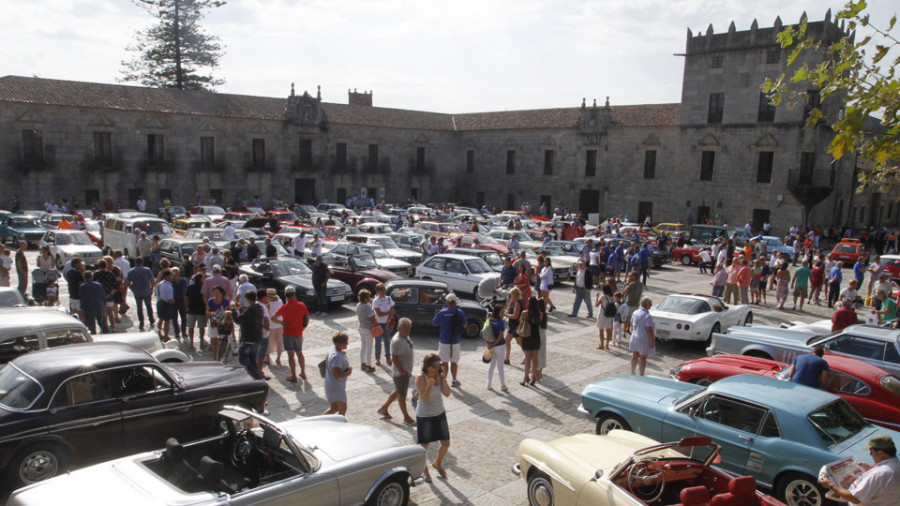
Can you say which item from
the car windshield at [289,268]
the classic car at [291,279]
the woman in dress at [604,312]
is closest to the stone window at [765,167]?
the woman in dress at [604,312]

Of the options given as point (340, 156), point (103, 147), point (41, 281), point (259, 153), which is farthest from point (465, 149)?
point (41, 281)

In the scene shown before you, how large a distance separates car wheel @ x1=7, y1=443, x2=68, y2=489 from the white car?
12057mm

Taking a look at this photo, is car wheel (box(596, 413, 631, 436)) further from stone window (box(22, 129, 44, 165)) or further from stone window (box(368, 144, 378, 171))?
stone window (box(368, 144, 378, 171))

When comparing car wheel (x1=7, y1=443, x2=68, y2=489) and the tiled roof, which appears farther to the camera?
the tiled roof

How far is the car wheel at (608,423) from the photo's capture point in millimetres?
8086

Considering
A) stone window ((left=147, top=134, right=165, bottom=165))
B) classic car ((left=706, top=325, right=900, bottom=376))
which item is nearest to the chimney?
stone window ((left=147, top=134, right=165, bottom=165))

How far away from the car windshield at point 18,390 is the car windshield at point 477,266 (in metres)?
12.6

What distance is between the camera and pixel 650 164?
136ft

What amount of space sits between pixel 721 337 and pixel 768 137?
28878 mm

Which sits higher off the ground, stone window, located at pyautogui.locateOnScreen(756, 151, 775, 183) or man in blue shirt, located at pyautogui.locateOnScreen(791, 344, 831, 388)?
stone window, located at pyautogui.locateOnScreen(756, 151, 775, 183)

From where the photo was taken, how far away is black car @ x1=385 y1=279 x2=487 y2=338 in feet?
46.0

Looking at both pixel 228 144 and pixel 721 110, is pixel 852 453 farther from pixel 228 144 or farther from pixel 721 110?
pixel 228 144

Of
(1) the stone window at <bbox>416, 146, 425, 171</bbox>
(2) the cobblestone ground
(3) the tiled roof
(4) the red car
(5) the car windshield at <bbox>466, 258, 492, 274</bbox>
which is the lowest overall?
(2) the cobblestone ground

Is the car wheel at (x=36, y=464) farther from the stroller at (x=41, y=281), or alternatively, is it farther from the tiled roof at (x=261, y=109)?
the tiled roof at (x=261, y=109)
